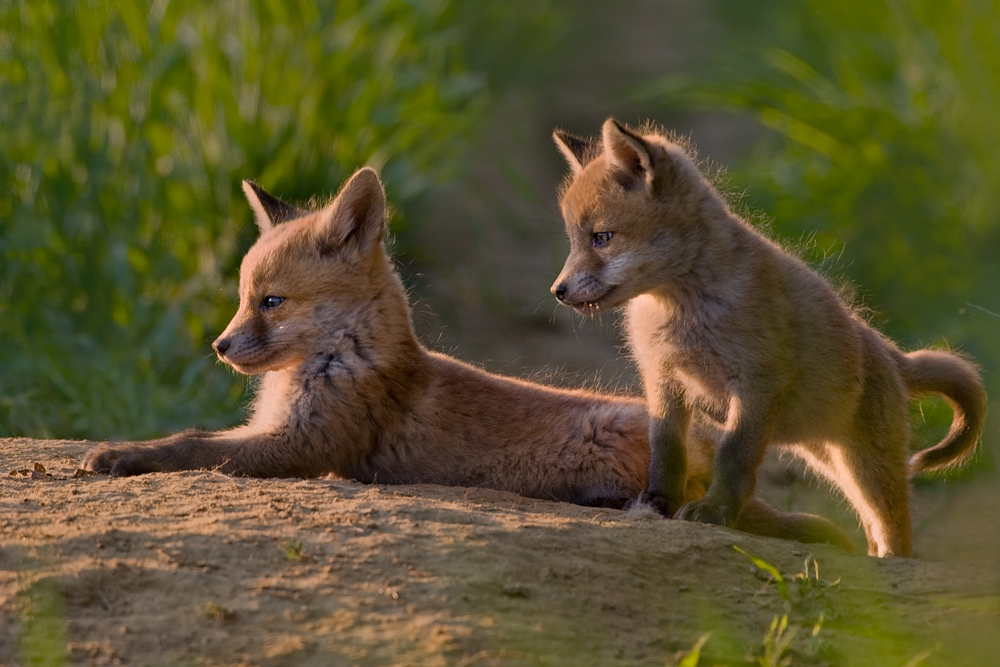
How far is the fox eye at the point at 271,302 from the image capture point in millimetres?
4977

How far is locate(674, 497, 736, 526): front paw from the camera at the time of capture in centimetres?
421

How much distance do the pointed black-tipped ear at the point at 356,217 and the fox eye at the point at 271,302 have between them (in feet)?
1.10

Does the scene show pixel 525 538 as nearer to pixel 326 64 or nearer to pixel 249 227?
pixel 249 227

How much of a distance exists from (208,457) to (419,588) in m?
1.92

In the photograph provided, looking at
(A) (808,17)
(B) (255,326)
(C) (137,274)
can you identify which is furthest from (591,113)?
(B) (255,326)

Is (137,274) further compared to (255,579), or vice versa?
(137,274)

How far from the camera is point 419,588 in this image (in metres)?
2.91

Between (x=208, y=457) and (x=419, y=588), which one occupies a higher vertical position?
(x=208, y=457)

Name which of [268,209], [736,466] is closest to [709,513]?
[736,466]

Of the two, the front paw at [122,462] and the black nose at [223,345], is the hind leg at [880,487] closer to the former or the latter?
the black nose at [223,345]

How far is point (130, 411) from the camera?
6.89 meters

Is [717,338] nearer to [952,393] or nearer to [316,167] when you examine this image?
[952,393]

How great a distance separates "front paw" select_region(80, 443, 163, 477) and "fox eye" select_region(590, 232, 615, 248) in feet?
6.70

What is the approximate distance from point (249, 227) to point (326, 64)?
176cm
